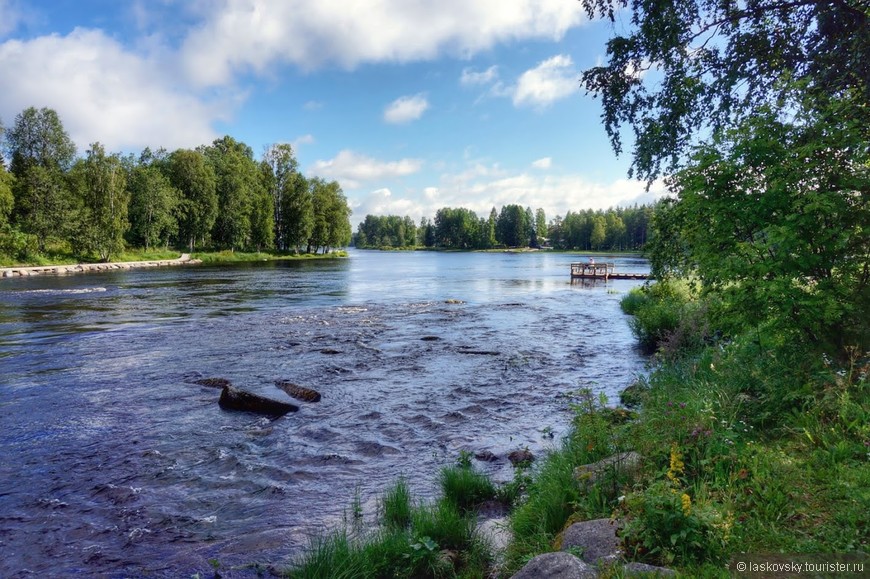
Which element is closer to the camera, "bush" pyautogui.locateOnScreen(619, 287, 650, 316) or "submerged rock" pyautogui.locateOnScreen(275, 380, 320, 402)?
"submerged rock" pyautogui.locateOnScreen(275, 380, 320, 402)

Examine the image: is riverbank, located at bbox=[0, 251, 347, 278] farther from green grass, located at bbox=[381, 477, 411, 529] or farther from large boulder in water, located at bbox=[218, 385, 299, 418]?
Answer: green grass, located at bbox=[381, 477, 411, 529]

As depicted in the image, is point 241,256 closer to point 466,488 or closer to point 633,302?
point 633,302

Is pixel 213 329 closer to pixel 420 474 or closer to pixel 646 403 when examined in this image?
pixel 420 474

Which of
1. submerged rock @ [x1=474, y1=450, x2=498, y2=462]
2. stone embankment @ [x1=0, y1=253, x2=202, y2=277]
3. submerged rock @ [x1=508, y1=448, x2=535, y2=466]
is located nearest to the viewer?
submerged rock @ [x1=508, y1=448, x2=535, y2=466]

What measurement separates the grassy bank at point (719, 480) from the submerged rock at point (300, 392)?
605cm

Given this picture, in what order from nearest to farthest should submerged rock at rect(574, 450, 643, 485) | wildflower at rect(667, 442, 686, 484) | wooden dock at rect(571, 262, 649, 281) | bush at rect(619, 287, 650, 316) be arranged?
wildflower at rect(667, 442, 686, 484), submerged rock at rect(574, 450, 643, 485), bush at rect(619, 287, 650, 316), wooden dock at rect(571, 262, 649, 281)

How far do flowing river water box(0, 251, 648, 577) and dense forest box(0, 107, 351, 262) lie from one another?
38191mm

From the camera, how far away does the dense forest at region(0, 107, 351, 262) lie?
54.0m

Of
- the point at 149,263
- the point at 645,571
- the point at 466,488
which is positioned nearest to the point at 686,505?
the point at 645,571

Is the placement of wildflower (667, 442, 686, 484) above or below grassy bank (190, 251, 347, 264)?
below

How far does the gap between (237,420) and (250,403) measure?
27.1 inches

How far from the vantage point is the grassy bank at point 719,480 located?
12.4 ft

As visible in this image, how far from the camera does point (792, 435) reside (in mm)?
5367

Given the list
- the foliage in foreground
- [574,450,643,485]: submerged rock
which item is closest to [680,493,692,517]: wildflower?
[574,450,643,485]: submerged rock
